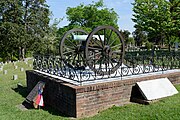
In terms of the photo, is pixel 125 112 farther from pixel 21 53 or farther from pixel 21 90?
pixel 21 53

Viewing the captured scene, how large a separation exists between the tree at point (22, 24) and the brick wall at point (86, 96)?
23492mm

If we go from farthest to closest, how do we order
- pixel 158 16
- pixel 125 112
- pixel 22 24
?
1. pixel 22 24
2. pixel 158 16
3. pixel 125 112

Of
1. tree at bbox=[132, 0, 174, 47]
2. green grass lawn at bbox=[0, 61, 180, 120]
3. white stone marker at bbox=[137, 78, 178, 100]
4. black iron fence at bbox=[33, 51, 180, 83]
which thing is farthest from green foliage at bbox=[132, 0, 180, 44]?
green grass lawn at bbox=[0, 61, 180, 120]

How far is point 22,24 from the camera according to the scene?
32094mm

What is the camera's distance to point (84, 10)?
38562mm

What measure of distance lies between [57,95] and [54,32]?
2952 cm

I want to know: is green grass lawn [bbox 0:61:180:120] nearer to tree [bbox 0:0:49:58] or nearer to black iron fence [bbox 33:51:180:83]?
black iron fence [bbox 33:51:180:83]

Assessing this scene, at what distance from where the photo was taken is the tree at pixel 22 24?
29.4 meters

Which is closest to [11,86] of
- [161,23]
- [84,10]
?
[161,23]

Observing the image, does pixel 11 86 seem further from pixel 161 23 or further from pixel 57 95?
pixel 161 23

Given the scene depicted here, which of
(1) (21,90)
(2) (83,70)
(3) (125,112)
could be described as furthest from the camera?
(1) (21,90)

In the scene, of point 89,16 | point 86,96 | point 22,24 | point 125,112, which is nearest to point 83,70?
point 86,96

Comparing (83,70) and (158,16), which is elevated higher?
(158,16)

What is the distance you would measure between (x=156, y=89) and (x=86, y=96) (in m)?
2.42
